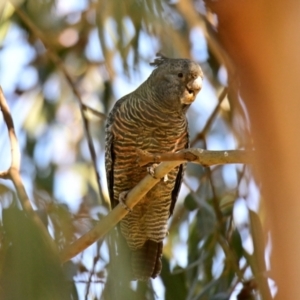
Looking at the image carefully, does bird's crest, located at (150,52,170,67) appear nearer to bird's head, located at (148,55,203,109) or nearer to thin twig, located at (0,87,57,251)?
bird's head, located at (148,55,203,109)

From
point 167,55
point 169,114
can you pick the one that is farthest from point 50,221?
point 167,55

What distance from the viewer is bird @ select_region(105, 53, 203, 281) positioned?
2.24 metres

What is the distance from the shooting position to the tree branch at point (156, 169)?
1.39m

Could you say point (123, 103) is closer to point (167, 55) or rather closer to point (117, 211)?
point (167, 55)

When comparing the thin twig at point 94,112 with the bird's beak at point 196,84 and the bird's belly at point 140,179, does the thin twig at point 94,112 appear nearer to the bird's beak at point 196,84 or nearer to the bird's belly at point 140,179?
the bird's belly at point 140,179

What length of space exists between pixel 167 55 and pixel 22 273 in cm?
137

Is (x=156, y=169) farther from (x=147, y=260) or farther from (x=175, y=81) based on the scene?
(x=147, y=260)

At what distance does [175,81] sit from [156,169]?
1.64 ft

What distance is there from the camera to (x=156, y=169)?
1.87 meters

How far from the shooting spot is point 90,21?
8.23 feet

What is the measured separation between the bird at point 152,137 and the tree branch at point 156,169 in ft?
0.66

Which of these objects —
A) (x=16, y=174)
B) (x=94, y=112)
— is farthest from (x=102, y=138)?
(x=16, y=174)

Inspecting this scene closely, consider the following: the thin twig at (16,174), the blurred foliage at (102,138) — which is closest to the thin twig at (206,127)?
the blurred foliage at (102,138)

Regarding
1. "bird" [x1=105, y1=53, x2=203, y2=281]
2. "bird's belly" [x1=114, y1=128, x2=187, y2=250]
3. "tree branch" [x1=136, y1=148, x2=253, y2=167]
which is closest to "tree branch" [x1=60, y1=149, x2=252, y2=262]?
"tree branch" [x1=136, y1=148, x2=253, y2=167]
